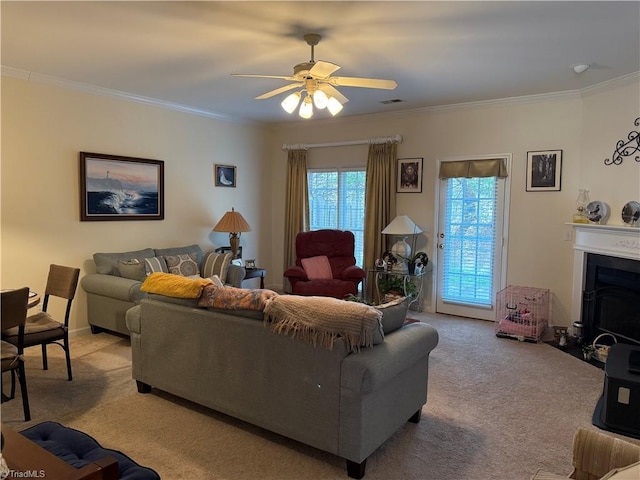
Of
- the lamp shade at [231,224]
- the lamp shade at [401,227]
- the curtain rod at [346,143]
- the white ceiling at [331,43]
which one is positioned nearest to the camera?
the white ceiling at [331,43]

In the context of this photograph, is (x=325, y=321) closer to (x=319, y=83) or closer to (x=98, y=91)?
(x=319, y=83)

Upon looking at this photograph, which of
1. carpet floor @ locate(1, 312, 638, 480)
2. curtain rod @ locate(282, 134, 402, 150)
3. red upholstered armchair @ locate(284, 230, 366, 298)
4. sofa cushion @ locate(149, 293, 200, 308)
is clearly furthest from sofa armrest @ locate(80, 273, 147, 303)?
curtain rod @ locate(282, 134, 402, 150)

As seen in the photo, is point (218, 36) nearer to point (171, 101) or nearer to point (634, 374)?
point (171, 101)

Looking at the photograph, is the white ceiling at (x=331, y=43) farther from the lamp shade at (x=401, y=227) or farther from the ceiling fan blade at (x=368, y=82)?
the lamp shade at (x=401, y=227)

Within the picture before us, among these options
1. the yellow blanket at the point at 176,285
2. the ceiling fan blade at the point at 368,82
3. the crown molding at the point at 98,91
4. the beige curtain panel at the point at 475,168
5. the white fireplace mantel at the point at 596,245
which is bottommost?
the yellow blanket at the point at 176,285

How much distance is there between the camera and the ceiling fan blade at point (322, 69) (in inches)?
112

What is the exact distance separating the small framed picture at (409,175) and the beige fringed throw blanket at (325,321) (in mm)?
3784

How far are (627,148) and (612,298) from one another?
1452 millimetres

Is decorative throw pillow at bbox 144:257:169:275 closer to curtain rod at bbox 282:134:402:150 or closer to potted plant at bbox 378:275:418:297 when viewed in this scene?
potted plant at bbox 378:275:418:297

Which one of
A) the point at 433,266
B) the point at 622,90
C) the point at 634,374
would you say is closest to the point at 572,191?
the point at 622,90

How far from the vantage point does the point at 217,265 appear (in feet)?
17.2

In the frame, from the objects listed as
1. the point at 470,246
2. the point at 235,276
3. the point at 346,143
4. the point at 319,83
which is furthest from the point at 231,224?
the point at 470,246

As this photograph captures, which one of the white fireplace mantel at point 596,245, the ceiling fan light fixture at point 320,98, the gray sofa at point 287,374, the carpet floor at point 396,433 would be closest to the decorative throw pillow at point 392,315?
the gray sofa at point 287,374

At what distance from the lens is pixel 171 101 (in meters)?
5.37
